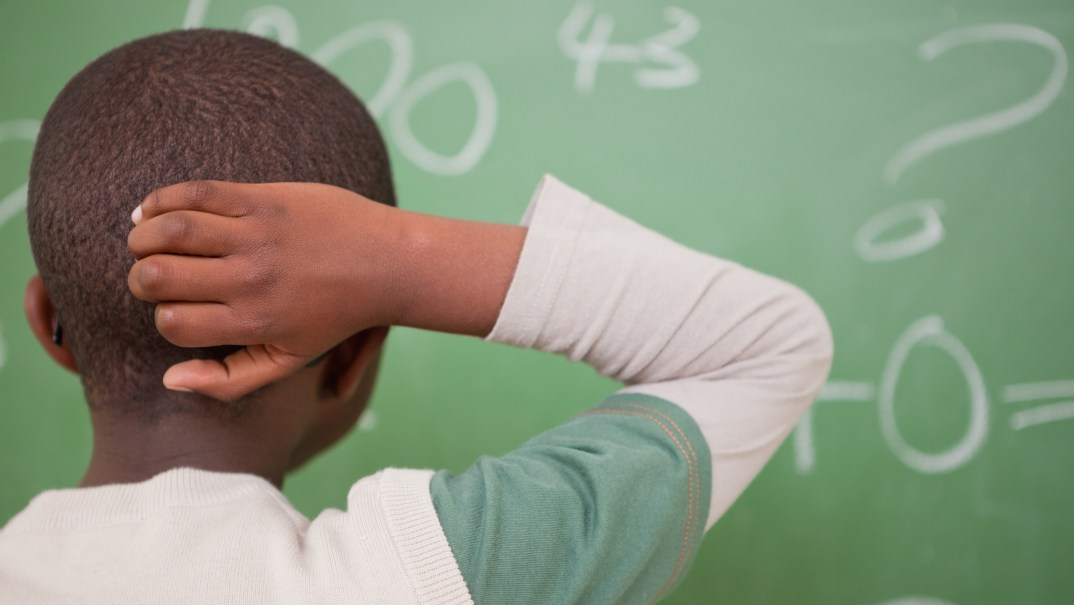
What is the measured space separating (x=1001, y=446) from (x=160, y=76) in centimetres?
85

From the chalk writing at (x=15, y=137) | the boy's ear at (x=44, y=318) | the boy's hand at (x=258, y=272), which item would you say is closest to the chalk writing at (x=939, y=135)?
the boy's hand at (x=258, y=272)

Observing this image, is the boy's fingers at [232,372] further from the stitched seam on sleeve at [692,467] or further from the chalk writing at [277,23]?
the chalk writing at [277,23]

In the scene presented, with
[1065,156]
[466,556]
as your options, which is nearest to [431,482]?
[466,556]

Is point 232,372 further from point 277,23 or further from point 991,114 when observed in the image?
point 991,114

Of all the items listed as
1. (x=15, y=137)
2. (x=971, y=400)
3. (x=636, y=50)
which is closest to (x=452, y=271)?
(x=636, y=50)

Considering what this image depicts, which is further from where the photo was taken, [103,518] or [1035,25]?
[1035,25]

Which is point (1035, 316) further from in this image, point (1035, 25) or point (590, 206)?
point (590, 206)

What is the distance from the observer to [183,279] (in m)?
0.39

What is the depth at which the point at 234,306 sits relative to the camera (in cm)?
41

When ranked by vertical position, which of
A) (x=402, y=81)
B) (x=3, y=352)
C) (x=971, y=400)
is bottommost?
(x=3, y=352)

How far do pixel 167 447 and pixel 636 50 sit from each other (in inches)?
25.6

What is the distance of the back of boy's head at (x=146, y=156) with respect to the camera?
0.45 m

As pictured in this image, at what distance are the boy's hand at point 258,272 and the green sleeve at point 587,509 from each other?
106 mm

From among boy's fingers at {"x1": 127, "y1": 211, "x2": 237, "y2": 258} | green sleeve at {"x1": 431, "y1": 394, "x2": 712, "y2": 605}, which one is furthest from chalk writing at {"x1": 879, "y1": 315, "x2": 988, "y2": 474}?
boy's fingers at {"x1": 127, "y1": 211, "x2": 237, "y2": 258}
